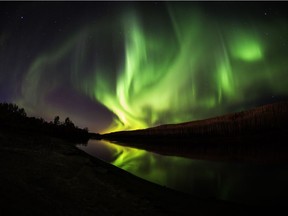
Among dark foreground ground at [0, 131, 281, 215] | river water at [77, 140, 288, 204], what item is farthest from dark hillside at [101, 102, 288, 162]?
dark foreground ground at [0, 131, 281, 215]

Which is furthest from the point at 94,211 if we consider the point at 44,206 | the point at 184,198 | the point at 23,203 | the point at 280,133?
the point at 280,133

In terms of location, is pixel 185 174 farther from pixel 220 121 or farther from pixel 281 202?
pixel 220 121

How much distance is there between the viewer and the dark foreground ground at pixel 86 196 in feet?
7.51

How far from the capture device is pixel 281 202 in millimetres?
2785

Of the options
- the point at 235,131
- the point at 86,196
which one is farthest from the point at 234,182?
the point at 235,131

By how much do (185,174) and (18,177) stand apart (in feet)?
10.0

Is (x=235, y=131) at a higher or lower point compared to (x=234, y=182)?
higher

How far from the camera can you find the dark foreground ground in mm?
2289

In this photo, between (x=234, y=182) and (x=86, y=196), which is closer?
(x=86, y=196)

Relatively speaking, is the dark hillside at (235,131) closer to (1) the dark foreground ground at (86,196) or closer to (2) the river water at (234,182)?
(2) the river water at (234,182)

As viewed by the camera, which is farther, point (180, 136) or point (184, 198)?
point (180, 136)

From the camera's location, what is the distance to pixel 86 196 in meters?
2.74

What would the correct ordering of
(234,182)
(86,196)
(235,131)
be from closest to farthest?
1. (86,196)
2. (234,182)
3. (235,131)

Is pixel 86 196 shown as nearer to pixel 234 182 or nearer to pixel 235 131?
pixel 234 182
